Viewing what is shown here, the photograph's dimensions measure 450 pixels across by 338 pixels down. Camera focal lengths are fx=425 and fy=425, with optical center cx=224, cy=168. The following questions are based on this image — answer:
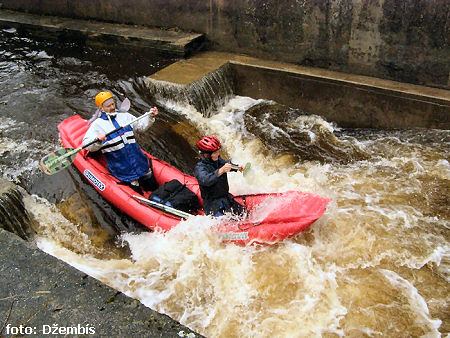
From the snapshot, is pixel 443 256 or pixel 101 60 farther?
pixel 101 60

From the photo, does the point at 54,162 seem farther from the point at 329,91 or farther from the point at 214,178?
the point at 329,91

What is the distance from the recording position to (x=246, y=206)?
16.6 ft

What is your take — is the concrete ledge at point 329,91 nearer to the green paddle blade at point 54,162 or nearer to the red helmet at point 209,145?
the green paddle blade at point 54,162

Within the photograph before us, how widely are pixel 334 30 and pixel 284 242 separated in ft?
14.8

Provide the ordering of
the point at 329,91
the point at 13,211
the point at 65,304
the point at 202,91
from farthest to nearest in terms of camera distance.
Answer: the point at 202,91, the point at 329,91, the point at 13,211, the point at 65,304

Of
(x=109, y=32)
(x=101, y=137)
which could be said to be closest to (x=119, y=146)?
(x=101, y=137)

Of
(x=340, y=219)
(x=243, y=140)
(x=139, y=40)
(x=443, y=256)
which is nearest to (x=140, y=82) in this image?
(x=139, y=40)

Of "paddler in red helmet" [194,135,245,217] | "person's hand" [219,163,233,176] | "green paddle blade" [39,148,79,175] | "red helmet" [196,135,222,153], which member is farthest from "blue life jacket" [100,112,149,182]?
"person's hand" [219,163,233,176]

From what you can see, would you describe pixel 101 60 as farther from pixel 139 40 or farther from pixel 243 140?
pixel 243 140

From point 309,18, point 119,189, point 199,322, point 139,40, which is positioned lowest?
point 199,322

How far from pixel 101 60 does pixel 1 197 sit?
18.2ft

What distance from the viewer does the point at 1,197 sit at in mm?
4496

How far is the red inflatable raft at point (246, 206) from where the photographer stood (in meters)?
4.63

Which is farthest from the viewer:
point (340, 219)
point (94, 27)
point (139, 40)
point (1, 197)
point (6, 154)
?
point (94, 27)
